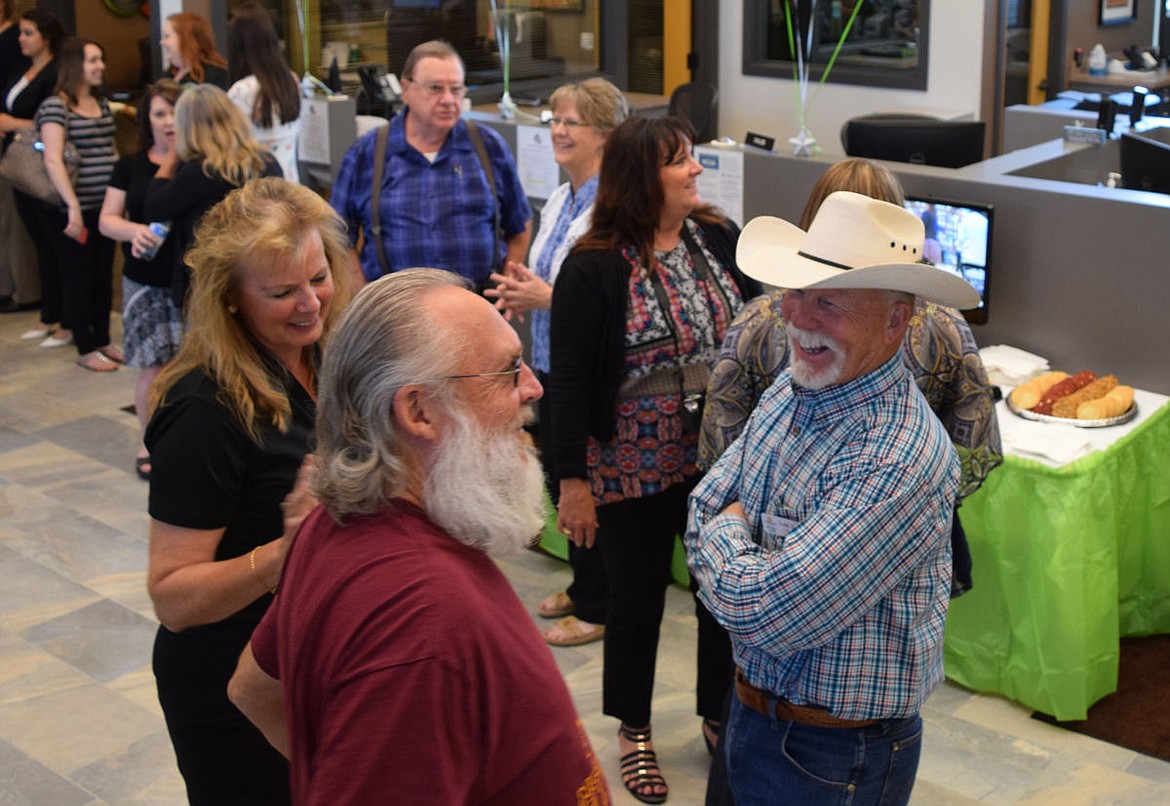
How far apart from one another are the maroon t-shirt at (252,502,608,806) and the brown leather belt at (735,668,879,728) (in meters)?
0.64

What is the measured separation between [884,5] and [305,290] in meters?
6.63

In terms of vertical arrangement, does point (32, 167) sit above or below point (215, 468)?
above

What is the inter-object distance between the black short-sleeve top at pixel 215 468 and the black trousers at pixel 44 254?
5004 mm

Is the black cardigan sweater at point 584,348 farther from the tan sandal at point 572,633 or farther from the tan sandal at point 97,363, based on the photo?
the tan sandal at point 97,363

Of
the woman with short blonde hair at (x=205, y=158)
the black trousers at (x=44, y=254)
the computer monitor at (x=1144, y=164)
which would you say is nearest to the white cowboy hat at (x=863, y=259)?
the computer monitor at (x=1144, y=164)

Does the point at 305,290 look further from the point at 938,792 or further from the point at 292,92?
the point at 292,92

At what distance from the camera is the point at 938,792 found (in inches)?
122

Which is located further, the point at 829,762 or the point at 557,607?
the point at 557,607

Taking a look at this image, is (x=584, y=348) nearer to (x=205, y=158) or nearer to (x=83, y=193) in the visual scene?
(x=205, y=158)

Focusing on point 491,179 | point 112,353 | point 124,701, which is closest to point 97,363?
point 112,353

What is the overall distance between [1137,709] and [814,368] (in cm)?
199

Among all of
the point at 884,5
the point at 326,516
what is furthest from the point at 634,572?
the point at 884,5

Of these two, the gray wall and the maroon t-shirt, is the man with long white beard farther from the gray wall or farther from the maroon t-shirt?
the gray wall

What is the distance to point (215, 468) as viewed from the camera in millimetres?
1869
